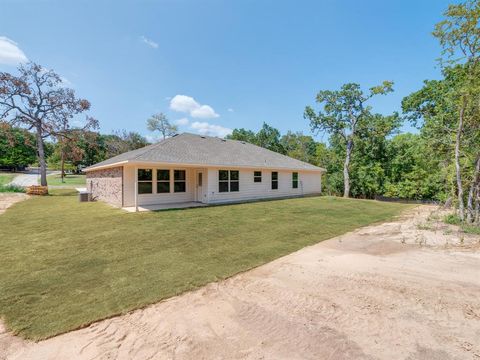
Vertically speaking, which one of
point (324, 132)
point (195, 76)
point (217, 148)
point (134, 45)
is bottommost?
point (217, 148)

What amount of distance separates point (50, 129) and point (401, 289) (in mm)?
29150

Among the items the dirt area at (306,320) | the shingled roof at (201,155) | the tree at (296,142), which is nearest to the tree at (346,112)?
the shingled roof at (201,155)

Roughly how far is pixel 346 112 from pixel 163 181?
1726 centimetres

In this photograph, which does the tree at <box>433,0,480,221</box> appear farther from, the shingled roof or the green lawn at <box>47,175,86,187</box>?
the green lawn at <box>47,175,86,187</box>

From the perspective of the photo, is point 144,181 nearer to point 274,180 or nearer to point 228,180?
point 228,180

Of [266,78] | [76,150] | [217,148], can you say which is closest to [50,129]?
[76,150]

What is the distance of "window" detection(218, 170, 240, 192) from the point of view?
45.1 feet

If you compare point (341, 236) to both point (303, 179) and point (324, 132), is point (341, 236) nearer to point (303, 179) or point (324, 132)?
point (303, 179)

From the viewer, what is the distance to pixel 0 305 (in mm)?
3137

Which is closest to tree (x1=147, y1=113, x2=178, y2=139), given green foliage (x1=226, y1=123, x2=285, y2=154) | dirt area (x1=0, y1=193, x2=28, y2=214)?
green foliage (x1=226, y1=123, x2=285, y2=154)

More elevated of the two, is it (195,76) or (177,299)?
(195,76)

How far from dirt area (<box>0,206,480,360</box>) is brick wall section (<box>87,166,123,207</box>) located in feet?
33.1

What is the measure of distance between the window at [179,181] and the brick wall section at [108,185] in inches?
106

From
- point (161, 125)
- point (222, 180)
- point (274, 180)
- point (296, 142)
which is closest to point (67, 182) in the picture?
point (161, 125)
